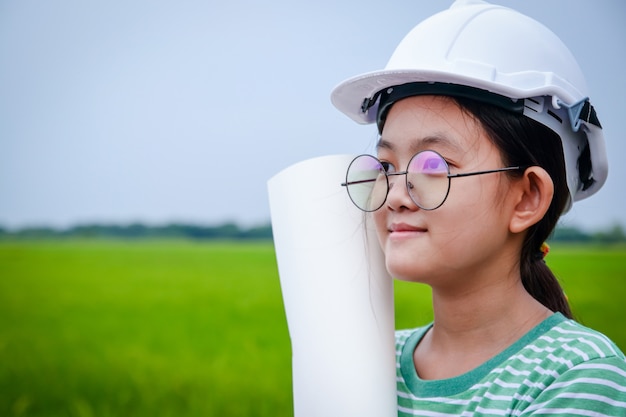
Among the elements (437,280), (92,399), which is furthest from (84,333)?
(437,280)

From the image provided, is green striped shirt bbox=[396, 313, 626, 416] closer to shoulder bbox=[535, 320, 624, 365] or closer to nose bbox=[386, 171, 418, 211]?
shoulder bbox=[535, 320, 624, 365]

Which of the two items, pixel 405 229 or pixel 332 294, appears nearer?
pixel 405 229

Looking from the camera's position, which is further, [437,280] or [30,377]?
[30,377]

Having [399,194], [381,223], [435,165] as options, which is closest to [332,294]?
[381,223]

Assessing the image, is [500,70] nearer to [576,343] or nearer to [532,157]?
[532,157]

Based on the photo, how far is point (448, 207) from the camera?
1.57m

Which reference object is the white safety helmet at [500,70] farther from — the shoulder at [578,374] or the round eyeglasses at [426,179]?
the shoulder at [578,374]

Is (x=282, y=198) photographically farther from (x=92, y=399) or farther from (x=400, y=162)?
(x=92, y=399)

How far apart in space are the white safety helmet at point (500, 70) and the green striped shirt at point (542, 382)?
433mm

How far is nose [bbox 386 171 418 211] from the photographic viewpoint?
1.61 m

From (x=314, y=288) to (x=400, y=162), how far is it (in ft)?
1.35

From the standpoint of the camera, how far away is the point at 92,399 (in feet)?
12.5

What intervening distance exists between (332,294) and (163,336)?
3.27 meters

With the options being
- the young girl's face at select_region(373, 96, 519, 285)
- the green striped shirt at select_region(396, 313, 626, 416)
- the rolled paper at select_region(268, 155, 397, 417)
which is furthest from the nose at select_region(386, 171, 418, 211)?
the green striped shirt at select_region(396, 313, 626, 416)
